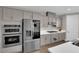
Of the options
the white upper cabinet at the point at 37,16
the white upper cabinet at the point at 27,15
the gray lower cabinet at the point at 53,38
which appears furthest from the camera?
the white upper cabinet at the point at 27,15

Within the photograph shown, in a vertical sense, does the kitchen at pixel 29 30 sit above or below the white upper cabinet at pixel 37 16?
below

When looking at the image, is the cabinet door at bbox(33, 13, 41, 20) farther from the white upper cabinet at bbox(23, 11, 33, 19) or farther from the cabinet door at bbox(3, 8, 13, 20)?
the cabinet door at bbox(3, 8, 13, 20)

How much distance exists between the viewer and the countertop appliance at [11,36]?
2670mm

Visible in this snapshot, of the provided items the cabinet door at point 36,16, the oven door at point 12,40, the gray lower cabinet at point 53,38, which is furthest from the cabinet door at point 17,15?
the gray lower cabinet at point 53,38

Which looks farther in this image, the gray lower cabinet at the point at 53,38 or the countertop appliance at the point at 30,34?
the countertop appliance at the point at 30,34

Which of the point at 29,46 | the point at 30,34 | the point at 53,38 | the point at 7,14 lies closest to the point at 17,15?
the point at 7,14

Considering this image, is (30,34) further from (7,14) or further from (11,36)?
(7,14)

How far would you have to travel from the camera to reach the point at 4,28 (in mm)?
2688

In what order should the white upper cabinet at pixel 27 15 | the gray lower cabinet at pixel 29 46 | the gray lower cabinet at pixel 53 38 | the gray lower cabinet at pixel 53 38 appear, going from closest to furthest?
1. the gray lower cabinet at pixel 53 38
2. the gray lower cabinet at pixel 53 38
3. the white upper cabinet at pixel 27 15
4. the gray lower cabinet at pixel 29 46

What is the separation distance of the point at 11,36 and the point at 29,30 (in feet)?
2.05

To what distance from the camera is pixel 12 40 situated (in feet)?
9.25

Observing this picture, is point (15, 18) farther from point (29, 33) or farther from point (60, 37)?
point (60, 37)

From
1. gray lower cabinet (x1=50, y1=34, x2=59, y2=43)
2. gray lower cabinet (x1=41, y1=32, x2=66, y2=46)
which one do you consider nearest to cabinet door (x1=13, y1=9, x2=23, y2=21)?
gray lower cabinet (x1=41, y1=32, x2=66, y2=46)

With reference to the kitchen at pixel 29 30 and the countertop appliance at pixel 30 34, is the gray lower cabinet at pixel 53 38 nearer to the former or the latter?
the kitchen at pixel 29 30
